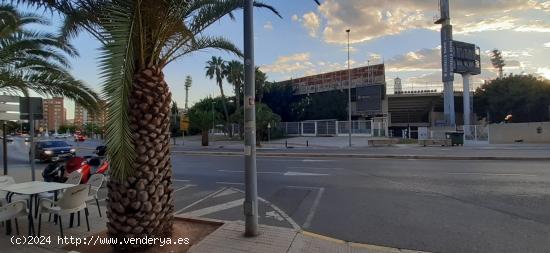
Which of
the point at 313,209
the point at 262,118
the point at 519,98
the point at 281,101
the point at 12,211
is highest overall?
the point at 281,101

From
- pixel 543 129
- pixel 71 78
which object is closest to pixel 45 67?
pixel 71 78

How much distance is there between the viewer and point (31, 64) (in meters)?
10.3

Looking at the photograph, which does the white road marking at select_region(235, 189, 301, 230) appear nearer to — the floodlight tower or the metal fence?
the metal fence

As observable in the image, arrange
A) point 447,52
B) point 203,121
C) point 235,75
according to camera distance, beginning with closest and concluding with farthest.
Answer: point 203,121
point 447,52
point 235,75

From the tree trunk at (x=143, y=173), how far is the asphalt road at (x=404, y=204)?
8.50ft

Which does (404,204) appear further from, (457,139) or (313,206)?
(457,139)

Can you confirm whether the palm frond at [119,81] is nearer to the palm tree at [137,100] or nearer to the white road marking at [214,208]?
the palm tree at [137,100]

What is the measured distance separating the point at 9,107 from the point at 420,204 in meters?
9.66

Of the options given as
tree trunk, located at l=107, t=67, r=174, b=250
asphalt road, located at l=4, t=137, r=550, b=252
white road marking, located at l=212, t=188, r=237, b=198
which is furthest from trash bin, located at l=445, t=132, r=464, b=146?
tree trunk, located at l=107, t=67, r=174, b=250

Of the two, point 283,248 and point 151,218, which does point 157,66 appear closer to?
point 151,218

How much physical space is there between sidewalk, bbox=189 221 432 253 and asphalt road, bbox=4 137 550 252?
1.78 ft

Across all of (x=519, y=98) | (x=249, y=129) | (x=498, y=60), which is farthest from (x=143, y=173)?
(x=498, y=60)

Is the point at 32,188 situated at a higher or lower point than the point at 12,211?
higher

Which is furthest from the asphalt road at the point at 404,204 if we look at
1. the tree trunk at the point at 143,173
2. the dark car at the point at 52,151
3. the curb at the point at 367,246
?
the dark car at the point at 52,151
